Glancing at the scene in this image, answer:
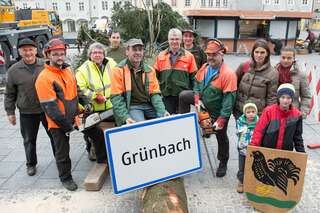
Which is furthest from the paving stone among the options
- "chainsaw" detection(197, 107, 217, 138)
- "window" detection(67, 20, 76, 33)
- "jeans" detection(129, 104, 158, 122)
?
"window" detection(67, 20, 76, 33)

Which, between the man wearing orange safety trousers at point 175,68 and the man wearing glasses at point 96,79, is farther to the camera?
the man wearing orange safety trousers at point 175,68

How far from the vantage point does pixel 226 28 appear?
20266mm

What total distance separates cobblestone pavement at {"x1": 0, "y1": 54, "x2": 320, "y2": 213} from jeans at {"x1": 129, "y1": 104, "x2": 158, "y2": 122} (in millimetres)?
1017

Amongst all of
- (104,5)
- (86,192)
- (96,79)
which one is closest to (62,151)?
(86,192)

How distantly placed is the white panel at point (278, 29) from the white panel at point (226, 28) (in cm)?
288

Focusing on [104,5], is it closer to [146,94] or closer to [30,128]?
[30,128]

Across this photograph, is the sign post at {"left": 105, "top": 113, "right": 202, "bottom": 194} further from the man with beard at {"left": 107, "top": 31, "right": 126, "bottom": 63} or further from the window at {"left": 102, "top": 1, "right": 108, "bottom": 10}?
the window at {"left": 102, "top": 1, "right": 108, "bottom": 10}

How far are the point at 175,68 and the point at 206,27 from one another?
56.5ft

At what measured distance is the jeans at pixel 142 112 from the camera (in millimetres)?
3789

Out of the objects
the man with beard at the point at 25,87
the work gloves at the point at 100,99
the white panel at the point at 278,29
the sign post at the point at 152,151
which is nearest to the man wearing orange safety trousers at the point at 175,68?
the work gloves at the point at 100,99

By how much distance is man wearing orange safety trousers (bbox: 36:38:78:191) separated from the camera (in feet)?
11.7

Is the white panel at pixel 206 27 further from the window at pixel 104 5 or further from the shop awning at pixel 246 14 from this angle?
the window at pixel 104 5

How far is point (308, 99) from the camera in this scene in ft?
12.9

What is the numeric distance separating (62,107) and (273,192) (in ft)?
8.83
